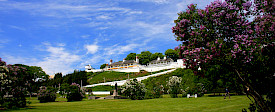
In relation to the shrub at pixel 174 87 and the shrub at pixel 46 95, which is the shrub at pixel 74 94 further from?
the shrub at pixel 174 87

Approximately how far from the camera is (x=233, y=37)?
971 centimetres

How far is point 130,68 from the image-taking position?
118375mm

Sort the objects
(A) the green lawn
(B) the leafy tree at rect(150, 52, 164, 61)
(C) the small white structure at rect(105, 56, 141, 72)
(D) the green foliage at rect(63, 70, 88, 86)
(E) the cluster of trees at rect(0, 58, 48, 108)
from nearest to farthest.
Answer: (A) the green lawn, (E) the cluster of trees at rect(0, 58, 48, 108), (D) the green foliage at rect(63, 70, 88, 86), (C) the small white structure at rect(105, 56, 141, 72), (B) the leafy tree at rect(150, 52, 164, 61)

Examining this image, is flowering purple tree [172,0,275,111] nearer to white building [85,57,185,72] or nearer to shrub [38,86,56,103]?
shrub [38,86,56,103]

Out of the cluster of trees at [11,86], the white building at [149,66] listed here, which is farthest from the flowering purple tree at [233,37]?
the white building at [149,66]

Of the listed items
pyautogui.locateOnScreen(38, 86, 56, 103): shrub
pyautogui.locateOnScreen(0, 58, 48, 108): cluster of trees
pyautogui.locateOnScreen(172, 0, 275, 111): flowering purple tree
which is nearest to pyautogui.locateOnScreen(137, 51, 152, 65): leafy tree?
pyautogui.locateOnScreen(38, 86, 56, 103): shrub

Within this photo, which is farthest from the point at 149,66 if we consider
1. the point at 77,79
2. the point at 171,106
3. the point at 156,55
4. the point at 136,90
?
the point at 171,106

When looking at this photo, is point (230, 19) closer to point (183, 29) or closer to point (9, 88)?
point (183, 29)

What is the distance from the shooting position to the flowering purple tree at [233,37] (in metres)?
8.73

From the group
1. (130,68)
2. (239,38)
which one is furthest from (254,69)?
(130,68)

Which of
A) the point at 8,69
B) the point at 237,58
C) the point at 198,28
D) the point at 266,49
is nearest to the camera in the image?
the point at 266,49

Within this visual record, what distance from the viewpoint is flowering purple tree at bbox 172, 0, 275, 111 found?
873 cm

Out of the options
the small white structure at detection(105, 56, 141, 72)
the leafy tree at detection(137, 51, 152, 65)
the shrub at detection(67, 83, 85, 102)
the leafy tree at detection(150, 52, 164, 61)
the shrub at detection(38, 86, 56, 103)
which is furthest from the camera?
the leafy tree at detection(137, 51, 152, 65)

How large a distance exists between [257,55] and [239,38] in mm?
976
